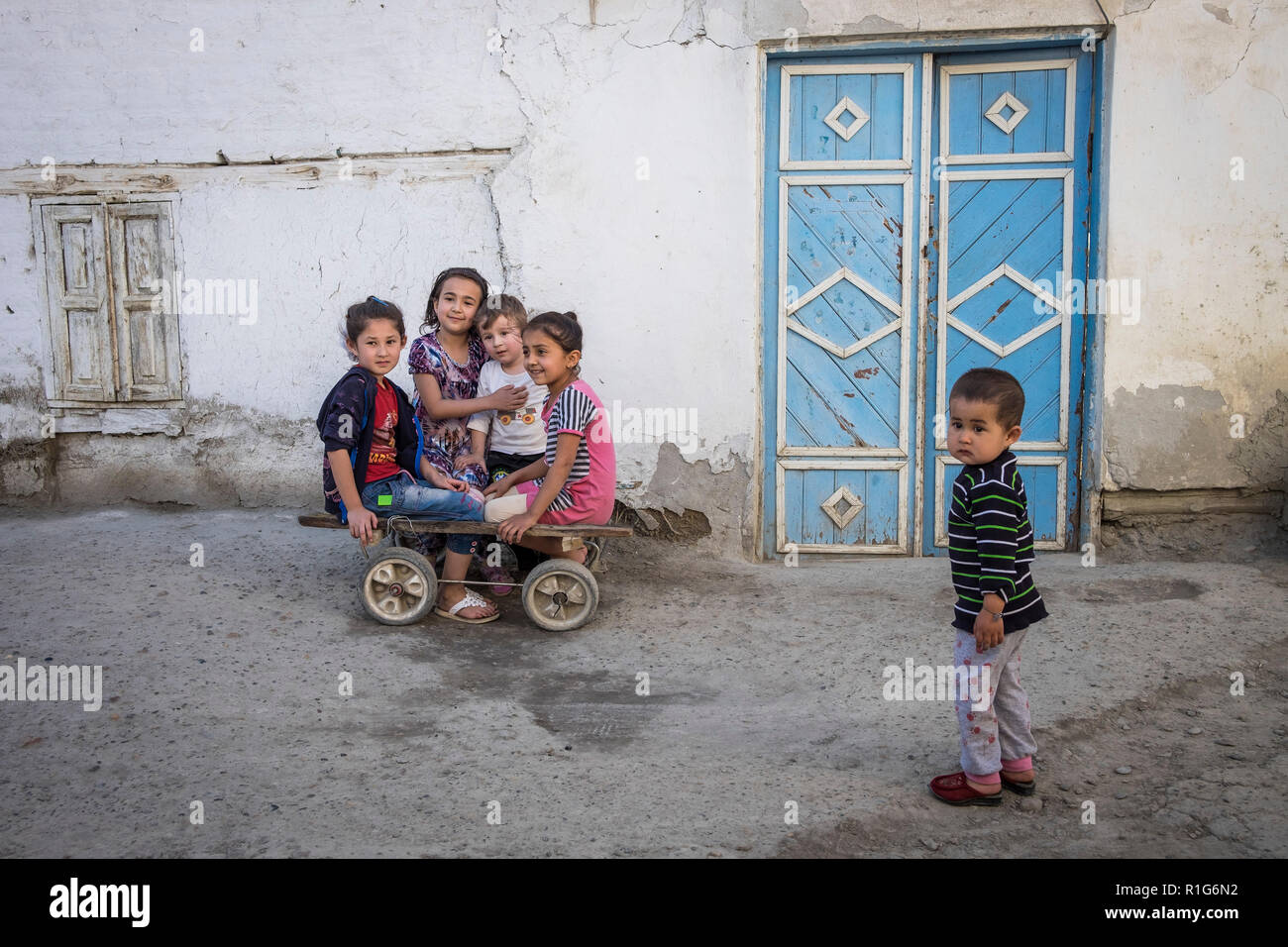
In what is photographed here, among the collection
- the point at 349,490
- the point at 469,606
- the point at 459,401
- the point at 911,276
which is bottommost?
the point at 469,606

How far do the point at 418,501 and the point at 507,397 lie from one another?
2.13 ft

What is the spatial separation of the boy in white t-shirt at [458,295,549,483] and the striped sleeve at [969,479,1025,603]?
8.38ft

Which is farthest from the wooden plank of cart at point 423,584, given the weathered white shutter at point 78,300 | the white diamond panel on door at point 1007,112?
the white diamond panel on door at point 1007,112

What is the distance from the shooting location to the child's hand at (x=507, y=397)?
15.6ft

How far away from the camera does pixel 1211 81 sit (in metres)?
5.27

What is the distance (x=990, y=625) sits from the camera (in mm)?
2865

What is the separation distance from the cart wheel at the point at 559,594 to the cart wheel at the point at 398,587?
0.45 metres

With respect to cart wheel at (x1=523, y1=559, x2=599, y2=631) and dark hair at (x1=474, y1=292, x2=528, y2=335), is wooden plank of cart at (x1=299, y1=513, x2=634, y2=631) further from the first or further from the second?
dark hair at (x1=474, y1=292, x2=528, y2=335)

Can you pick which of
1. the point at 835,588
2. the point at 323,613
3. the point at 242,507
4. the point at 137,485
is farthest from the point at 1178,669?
the point at 137,485

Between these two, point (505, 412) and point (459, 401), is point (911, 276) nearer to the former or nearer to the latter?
point (505, 412)

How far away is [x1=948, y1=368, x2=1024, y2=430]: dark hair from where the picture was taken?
2.85m

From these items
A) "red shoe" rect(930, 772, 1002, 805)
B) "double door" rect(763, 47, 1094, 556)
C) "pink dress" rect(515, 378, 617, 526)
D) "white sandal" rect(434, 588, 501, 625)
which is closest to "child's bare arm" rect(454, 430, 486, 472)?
"pink dress" rect(515, 378, 617, 526)

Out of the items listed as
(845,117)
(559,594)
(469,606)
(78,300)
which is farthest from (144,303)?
(845,117)

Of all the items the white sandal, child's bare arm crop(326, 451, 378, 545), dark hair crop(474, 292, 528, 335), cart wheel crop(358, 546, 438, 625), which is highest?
dark hair crop(474, 292, 528, 335)
